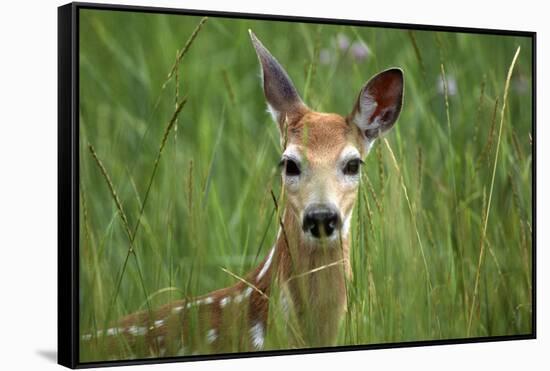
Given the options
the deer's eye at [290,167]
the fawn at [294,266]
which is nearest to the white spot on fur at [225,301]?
the fawn at [294,266]

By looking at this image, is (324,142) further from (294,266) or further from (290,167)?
(294,266)

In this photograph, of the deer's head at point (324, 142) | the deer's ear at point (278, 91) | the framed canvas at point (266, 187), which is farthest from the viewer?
the deer's ear at point (278, 91)

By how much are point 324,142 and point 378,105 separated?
1.69 feet

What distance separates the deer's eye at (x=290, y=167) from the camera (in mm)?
6809

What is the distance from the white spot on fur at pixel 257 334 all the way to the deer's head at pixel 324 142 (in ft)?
1.77

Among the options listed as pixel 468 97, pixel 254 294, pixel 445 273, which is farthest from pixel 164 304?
pixel 468 97

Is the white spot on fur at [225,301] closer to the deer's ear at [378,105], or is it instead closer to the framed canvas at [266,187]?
the framed canvas at [266,187]

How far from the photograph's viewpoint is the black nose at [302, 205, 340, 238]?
262 inches

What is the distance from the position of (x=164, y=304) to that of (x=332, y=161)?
115 centimetres

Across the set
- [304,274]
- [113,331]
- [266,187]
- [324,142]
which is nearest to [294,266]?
[304,274]

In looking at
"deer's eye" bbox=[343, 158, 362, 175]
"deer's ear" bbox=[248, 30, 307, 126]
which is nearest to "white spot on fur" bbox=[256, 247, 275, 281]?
"deer's eye" bbox=[343, 158, 362, 175]

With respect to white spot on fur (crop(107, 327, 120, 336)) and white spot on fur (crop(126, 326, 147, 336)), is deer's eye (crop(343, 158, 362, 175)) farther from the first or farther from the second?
white spot on fur (crop(107, 327, 120, 336))

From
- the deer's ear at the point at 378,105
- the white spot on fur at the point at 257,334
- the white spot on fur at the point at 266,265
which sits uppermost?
the deer's ear at the point at 378,105

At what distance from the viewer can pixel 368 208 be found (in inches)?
282
